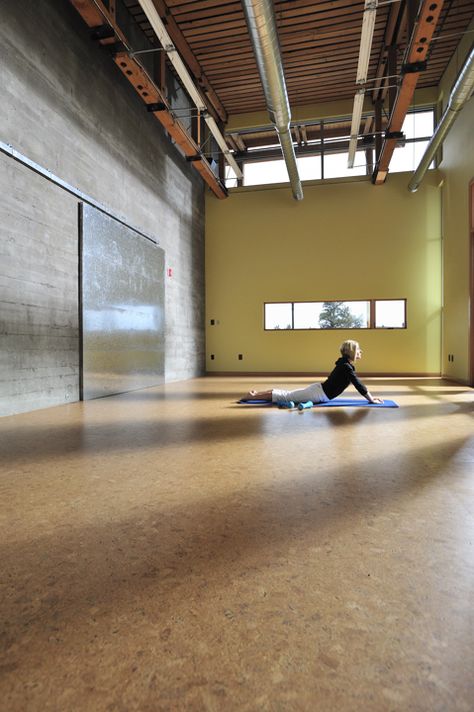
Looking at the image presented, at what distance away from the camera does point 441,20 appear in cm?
817

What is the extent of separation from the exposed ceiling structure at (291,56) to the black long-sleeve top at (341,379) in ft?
14.1

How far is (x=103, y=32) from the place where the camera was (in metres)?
5.69

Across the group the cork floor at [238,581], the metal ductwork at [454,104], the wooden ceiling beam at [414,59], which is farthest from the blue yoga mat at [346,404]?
the metal ductwork at [454,104]

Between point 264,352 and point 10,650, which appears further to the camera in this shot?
point 264,352

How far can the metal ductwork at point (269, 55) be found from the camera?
4949 millimetres

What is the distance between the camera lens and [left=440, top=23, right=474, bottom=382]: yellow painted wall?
8523 millimetres

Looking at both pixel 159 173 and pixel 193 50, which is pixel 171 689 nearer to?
pixel 159 173

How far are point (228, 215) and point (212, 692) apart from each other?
462 inches

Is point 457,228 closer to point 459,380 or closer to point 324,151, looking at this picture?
point 459,380

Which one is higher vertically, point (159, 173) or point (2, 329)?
point (159, 173)

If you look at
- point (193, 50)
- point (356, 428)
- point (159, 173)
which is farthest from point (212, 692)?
point (193, 50)

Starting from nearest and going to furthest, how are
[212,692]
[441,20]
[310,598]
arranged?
[212,692] → [310,598] → [441,20]

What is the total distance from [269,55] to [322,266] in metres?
6.06

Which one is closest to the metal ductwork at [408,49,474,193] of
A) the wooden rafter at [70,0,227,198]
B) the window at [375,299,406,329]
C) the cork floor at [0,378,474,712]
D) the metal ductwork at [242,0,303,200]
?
the metal ductwork at [242,0,303,200]
